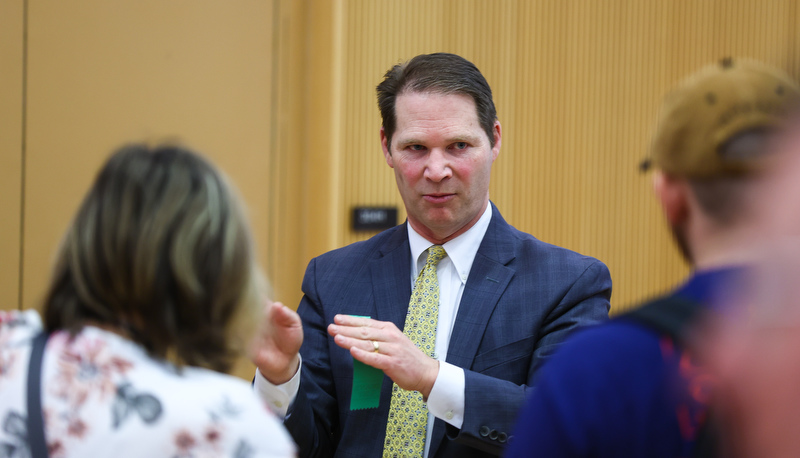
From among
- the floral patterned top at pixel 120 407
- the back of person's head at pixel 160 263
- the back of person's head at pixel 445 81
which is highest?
the back of person's head at pixel 445 81

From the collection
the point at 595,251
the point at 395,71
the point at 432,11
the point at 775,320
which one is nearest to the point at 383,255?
the point at 395,71

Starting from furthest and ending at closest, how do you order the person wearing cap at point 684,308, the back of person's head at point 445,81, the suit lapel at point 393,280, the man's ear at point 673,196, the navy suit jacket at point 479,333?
the back of person's head at point 445,81 → the suit lapel at point 393,280 → the navy suit jacket at point 479,333 → the man's ear at point 673,196 → the person wearing cap at point 684,308

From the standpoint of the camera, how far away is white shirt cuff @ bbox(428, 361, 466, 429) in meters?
1.78

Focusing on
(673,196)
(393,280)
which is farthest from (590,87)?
(673,196)

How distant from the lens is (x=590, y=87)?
4.41 meters

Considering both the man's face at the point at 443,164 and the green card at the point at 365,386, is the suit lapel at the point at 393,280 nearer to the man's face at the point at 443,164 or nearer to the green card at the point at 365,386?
the man's face at the point at 443,164

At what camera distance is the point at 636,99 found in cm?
448

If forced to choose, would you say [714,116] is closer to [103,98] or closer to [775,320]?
[775,320]

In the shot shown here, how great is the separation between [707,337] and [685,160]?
0.25 metres

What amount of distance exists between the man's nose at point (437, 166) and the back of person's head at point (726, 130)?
1.15 meters

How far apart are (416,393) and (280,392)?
0.37 metres

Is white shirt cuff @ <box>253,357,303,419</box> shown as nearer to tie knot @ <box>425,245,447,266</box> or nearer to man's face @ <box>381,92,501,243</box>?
tie knot @ <box>425,245,447,266</box>

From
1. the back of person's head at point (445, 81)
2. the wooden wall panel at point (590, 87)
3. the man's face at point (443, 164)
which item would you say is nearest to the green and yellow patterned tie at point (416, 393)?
the man's face at point (443, 164)

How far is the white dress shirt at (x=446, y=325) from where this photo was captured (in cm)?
179
